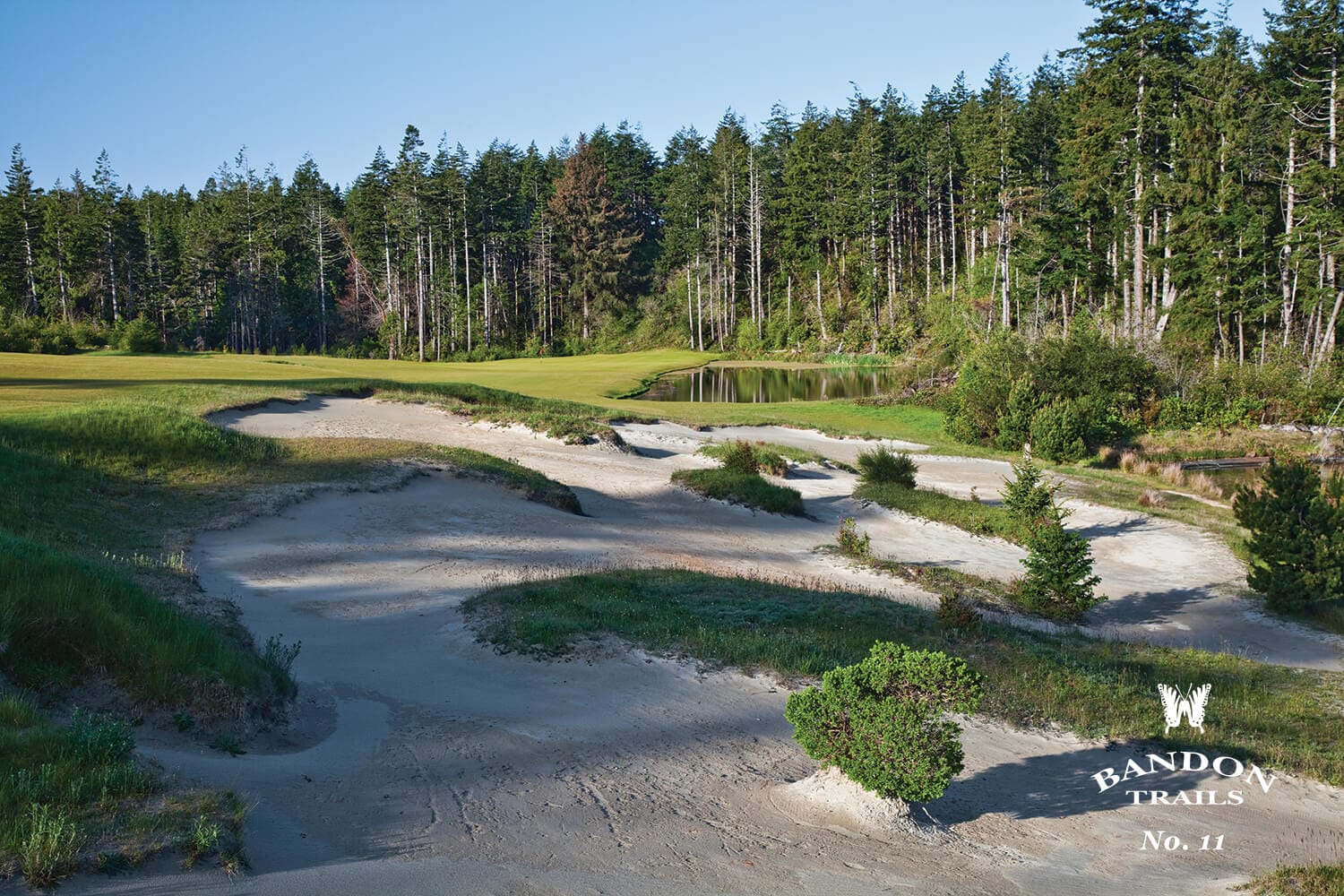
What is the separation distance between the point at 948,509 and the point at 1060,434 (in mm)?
13266

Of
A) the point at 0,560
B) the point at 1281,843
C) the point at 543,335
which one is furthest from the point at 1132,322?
the point at 543,335

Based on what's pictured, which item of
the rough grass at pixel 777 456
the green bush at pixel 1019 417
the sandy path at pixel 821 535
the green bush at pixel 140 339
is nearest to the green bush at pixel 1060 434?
the green bush at pixel 1019 417

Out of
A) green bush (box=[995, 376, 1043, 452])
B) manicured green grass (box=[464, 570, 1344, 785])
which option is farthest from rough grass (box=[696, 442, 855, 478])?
manicured green grass (box=[464, 570, 1344, 785])

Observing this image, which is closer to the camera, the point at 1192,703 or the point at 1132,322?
the point at 1192,703

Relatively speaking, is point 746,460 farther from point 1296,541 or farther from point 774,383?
point 774,383

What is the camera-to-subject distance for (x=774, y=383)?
213 feet

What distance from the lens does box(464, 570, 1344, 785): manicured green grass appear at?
9.74 meters

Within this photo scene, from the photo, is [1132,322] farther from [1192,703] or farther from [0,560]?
[0,560]

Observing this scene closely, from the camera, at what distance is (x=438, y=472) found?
67.1 feet

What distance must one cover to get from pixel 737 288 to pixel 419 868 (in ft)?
309

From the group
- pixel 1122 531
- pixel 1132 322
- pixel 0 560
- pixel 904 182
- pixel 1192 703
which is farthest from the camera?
pixel 904 182

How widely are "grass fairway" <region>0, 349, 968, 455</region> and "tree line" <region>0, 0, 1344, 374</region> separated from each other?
13538mm

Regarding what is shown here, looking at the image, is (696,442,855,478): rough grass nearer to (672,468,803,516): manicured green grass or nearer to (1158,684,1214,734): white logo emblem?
(672,468,803,516): manicured green grass

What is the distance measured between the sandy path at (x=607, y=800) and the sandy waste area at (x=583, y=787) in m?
0.02
